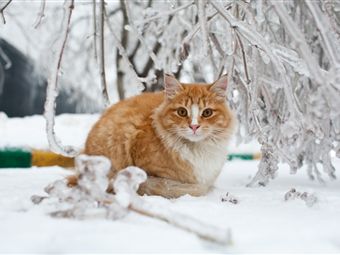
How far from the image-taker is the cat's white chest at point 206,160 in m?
3.11

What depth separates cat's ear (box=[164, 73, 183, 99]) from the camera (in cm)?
313

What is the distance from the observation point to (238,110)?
13.4ft

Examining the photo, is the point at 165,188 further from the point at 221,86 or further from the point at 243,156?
the point at 243,156

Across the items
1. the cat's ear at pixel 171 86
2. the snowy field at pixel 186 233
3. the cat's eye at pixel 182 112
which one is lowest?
the snowy field at pixel 186 233

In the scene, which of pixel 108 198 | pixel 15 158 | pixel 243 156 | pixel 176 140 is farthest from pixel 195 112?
pixel 243 156

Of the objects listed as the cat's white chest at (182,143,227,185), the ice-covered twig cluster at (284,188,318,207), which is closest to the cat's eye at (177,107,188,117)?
the cat's white chest at (182,143,227,185)

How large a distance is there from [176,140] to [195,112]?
0.65 feet

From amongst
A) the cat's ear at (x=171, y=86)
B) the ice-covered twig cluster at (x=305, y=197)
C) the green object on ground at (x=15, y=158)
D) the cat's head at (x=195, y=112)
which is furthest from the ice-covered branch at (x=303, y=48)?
the green object on ground at (x=15, y=158)

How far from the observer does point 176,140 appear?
10.1 feet

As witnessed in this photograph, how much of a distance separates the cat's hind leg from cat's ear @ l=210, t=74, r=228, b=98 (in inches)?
22.5

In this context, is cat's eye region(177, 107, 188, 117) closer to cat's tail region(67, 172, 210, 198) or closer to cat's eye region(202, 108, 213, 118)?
cat's eye region(202, 108, 213, 118)

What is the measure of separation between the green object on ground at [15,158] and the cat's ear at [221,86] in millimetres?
4048

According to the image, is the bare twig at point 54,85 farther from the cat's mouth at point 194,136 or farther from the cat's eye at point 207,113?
the cat's eye at point 207,113

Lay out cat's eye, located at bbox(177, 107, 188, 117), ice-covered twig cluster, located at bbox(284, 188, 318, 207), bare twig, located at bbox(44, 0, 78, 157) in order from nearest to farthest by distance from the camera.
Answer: bare twig, located at bbox(44, 0, 78, 157)
ice-covered twig cluster, located at bbox(284, 188, 318, 207)
cat's eye, located at bbox(177, 107, 188, 117)
